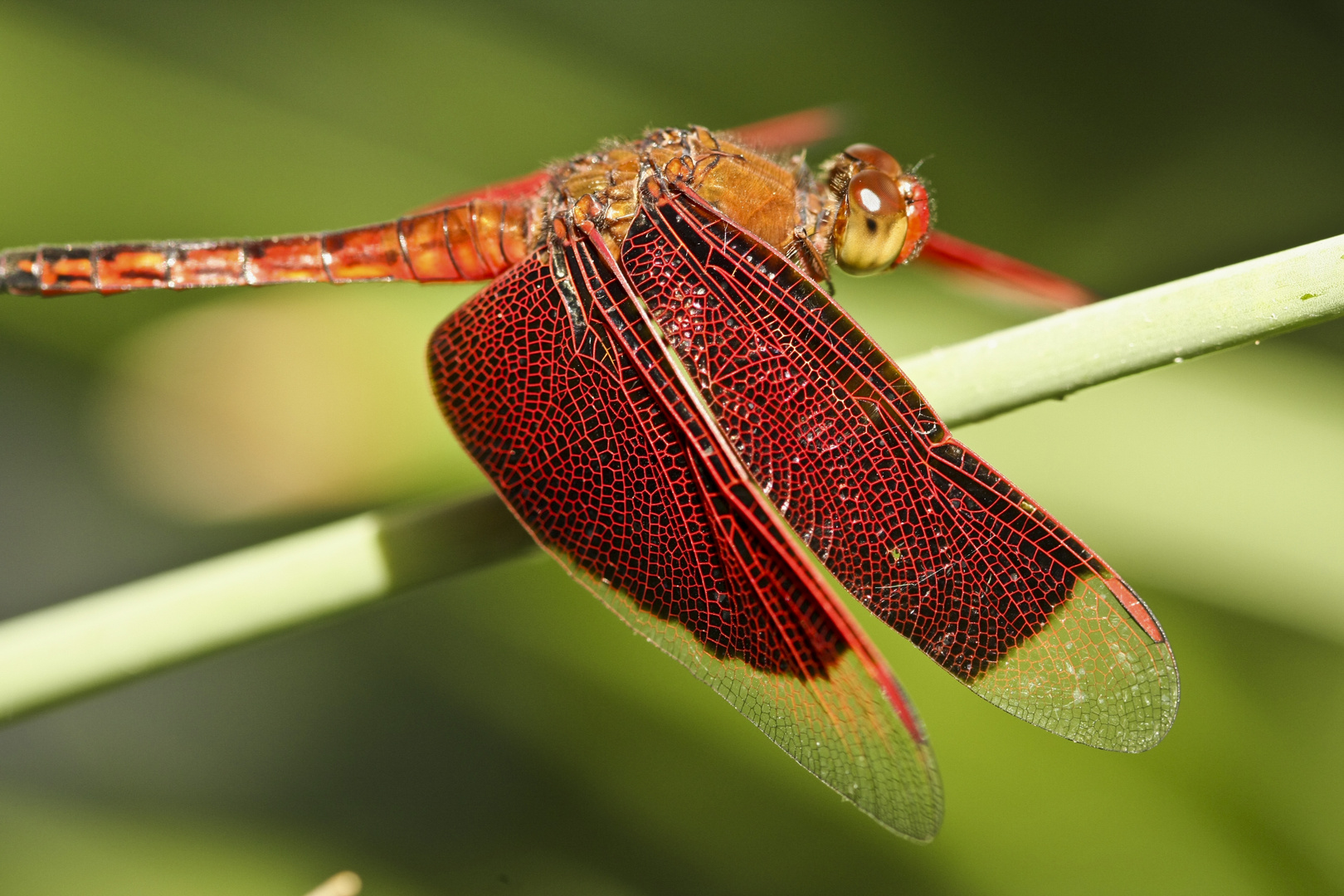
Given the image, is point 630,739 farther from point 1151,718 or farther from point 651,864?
point 1151,718

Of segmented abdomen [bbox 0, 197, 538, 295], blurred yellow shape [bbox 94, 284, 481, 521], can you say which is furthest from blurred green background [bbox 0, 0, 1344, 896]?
segmented abdomen [bbox 0, 197, 538, 295]

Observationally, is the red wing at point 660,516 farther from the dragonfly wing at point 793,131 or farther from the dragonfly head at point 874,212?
the dragonfly wing at point 793,131

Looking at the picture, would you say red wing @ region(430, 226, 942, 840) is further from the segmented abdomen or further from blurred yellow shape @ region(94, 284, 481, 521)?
blurred yellow shape @ region(94, 284, 481, 521)

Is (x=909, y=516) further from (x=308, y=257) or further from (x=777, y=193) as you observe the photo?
(x=308, y=257)

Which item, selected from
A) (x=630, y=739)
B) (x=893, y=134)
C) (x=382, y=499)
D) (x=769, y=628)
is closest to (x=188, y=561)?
(x=382, y=499)

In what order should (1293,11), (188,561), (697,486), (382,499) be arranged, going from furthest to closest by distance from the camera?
(188,561)
(1293,11)
(382,499)
(697,486)

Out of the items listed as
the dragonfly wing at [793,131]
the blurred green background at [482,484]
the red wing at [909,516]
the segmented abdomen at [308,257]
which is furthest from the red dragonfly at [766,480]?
the dragonfly wing at [793,131]
